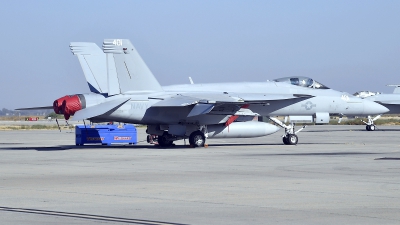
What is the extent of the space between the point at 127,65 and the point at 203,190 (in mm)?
13827

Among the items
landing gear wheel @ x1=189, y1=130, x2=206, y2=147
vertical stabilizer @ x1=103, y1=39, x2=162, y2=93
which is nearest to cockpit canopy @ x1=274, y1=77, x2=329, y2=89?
landing gear wheel @ x1=189, y1=130, x2=206, y2=147

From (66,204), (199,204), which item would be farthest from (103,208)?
(199,204)

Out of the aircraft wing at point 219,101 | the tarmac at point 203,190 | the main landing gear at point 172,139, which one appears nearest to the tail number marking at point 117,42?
the aircraft wing at point 219,101

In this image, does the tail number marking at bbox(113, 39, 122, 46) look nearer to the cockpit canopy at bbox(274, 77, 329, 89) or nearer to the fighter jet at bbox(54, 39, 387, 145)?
the fighter jet at bbox(54, 39, 387, 145)

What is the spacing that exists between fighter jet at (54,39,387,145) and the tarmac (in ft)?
18.3

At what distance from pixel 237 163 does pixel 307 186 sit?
5483 millimetres

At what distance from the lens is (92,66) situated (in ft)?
92.1

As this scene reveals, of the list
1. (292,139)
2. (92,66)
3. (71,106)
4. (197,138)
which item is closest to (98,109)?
(71,106)

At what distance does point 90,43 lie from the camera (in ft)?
93.5

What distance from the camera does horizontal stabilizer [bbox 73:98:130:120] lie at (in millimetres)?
23016

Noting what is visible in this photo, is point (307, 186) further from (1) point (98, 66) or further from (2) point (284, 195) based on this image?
(1) point (98, 66)

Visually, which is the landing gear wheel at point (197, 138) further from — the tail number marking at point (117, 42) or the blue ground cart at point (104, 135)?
the blue ground cart at point (104, 135)

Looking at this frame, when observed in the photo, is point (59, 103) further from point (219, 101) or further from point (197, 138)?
point (219, 101)

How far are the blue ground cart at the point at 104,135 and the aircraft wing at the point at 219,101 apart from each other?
5.17 meters
